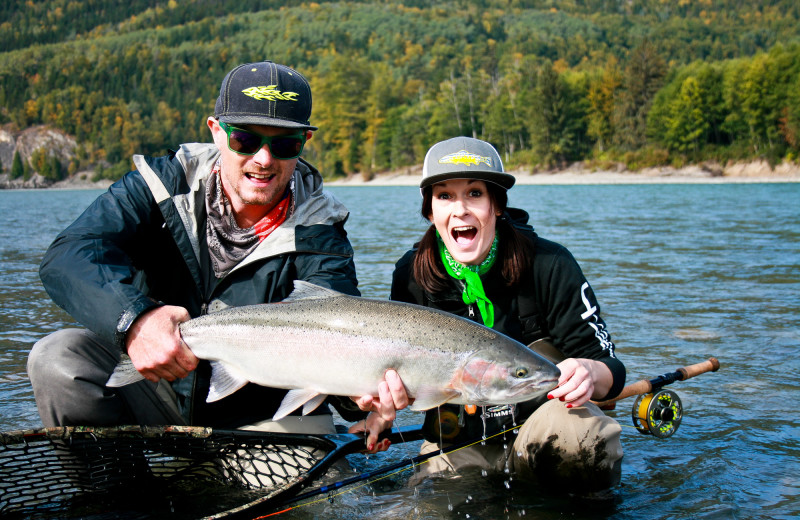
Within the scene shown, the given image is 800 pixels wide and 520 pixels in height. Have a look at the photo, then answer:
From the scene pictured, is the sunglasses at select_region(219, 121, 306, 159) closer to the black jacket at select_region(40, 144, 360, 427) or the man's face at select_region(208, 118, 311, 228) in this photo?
the man's face at select_region(208, 118, 311, 228)

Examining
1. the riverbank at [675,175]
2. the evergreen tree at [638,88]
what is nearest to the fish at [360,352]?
the riverbank at [675,175]

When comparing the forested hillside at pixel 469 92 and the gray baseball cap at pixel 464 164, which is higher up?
the forested hillside at pixel 469 92

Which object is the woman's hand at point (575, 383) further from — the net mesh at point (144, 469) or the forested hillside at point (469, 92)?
the forested hillside at point (469, 92)

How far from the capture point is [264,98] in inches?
147

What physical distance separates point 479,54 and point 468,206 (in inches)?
5388

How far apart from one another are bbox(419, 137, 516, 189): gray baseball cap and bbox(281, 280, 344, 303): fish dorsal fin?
78 centimetres

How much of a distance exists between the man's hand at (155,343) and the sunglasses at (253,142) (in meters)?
0.96

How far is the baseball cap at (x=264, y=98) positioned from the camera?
12.3 feet

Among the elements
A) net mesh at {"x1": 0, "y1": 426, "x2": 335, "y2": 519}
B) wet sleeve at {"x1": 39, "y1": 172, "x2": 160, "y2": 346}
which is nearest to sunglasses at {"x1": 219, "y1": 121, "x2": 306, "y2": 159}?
wet sleeve at {"x1": 39, "y1": 172, "x2": 160, "y2": 346}

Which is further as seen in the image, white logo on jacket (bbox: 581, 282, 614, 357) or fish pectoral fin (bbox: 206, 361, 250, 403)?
white logo on jacket (bbox: 581, 282, 614, 357)

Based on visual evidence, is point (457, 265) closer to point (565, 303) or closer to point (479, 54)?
point (565, 303)

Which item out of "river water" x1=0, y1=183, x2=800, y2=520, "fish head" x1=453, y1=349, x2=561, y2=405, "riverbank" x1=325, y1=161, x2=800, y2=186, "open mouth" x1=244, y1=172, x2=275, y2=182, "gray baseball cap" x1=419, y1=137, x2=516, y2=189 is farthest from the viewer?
"riverbank" x1=325, y1=161, x2=800, y2=186

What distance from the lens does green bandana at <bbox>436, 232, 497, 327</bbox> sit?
151 inches

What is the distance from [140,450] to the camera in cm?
355
